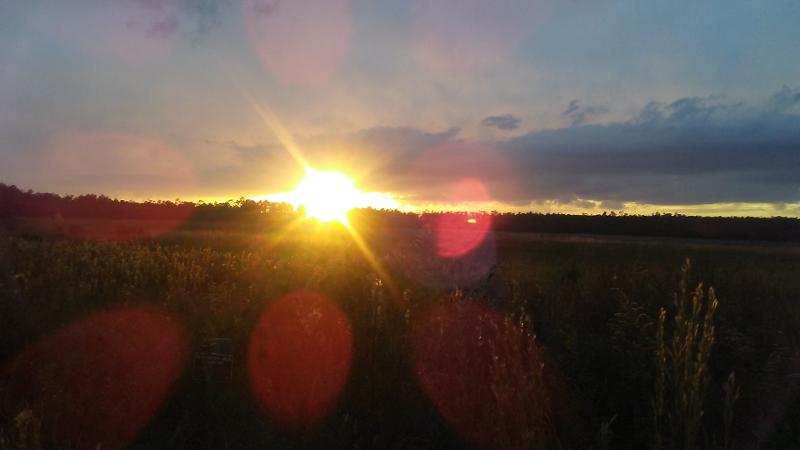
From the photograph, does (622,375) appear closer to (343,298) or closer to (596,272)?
(343,298)

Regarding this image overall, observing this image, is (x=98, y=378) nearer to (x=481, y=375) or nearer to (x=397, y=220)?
(x=481, y=375)

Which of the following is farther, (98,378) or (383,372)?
(383,372)

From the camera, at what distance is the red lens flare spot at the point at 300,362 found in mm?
4609

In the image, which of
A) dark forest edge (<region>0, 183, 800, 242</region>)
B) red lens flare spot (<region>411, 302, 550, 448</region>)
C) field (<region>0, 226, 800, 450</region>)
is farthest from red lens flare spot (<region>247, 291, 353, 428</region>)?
dark forest edge (<region>0, 183, 800, 242</region>)

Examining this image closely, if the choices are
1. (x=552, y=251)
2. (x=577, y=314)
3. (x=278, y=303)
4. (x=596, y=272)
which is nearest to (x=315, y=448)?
(x=278, y=303)

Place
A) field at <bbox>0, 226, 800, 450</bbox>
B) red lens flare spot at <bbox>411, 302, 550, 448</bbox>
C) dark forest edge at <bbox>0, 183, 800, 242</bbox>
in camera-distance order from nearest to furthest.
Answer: red lens flare spot at <bbox>411, 302, 550, 448</bbox> → field at <bbox>0, 226, 800, 450</bbox> → dark forest edge at <bbox>0, 183, 800, 242</bbox>

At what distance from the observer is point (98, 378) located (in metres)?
4.64

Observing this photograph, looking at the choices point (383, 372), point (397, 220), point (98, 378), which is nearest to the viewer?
point (98, 378)

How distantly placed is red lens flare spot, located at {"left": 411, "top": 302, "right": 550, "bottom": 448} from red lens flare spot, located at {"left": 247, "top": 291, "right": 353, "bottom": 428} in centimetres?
66

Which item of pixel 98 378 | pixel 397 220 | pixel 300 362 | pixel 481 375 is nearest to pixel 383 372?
pixel 300 362

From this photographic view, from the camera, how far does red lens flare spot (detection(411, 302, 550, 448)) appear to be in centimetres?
358

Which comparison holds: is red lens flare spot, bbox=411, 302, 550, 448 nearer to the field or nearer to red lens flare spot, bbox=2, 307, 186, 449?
the field

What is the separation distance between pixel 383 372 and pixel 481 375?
809mm

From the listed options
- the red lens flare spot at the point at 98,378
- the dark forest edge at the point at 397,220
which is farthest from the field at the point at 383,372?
the dark forest edge at the point at 397,220
